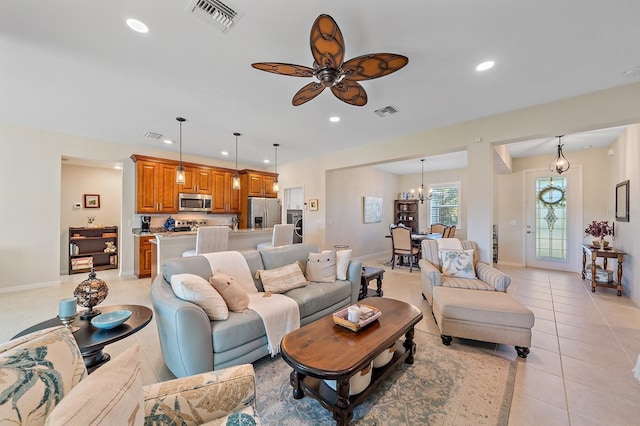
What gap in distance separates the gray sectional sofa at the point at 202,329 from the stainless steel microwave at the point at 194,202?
12.4 ft

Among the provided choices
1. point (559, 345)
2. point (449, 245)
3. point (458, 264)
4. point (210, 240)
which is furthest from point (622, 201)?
point (210, 240)

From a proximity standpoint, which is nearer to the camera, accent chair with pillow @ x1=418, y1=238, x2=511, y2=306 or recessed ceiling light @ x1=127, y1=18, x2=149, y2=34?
recessed ceiling light @ x1=127, y1=18, x2=149, y2=34

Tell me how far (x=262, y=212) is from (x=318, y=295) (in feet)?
14.1

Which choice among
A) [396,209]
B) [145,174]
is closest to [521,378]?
[145,174]

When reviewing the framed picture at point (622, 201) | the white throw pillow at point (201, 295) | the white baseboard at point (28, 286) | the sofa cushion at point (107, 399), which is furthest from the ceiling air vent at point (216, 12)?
the framed picture at point (622, 201)

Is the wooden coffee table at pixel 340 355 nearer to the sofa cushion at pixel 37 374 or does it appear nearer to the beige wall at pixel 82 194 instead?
the sofa cushion at pixel 37 374

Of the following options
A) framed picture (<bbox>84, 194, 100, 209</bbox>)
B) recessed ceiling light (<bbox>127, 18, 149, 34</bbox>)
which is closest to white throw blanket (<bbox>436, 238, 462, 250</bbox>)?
recessed ceiling light (<bbox>127, 18, 149, 34</bbox>)

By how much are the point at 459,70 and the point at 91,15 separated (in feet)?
10.5

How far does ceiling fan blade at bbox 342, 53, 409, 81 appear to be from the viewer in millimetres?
1768

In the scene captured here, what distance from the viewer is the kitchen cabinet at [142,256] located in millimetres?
5027

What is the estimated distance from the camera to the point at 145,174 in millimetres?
5195

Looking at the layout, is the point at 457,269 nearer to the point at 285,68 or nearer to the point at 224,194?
the point at 285,68

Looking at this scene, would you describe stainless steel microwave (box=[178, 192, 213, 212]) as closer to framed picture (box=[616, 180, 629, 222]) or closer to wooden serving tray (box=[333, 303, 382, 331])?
wooden serving tray (box=[333, 303, 382, 331])

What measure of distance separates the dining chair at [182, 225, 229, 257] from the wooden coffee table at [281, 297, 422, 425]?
98.6 inches
